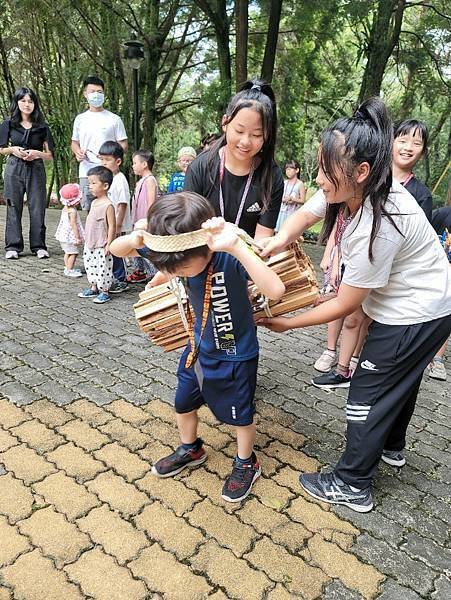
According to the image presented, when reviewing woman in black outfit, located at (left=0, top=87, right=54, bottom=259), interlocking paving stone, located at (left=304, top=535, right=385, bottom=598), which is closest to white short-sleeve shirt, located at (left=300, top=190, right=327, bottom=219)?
interlocking paving stone, located at (left=304, top=535, right=385, bottom=598)

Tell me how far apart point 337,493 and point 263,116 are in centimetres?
178

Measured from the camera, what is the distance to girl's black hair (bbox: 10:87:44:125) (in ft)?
19.7

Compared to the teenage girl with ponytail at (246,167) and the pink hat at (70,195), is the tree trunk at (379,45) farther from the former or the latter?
the teenage girl with ponytail at (246,167)

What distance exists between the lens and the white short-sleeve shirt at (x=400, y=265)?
6.20ft

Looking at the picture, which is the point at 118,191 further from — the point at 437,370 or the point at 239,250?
the point at 239,250

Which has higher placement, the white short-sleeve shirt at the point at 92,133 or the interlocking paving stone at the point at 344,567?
the white short-sleeve shirt at the point at 92,133

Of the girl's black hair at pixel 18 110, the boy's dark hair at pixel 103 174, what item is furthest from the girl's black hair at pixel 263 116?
the girl's black hair at pixel 18 110

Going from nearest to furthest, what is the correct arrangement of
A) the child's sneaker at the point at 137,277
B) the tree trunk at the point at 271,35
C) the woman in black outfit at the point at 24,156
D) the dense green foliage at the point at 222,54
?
1. the child's sneaker at the point at 137,277
2. the woman in black outfit at the point at 24,156
3. the tree trunk at the point at 271,35
4. the dense green foliage at the point at 222,54

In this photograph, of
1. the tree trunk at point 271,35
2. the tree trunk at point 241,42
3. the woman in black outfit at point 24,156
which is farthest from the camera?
the tree trunk at point 271,35

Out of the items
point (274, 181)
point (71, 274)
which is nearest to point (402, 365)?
point (274, 181)

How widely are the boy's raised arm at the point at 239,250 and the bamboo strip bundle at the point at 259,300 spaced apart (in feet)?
1.20

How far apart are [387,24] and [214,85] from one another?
3.16 meters

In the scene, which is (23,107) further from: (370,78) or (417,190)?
(370,78)

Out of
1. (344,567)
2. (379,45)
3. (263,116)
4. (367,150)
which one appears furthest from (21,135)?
(379,45)
